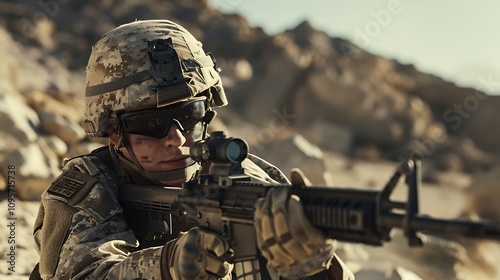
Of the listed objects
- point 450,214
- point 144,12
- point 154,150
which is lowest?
point 450,214

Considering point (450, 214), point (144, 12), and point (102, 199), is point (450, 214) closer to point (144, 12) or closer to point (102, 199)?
point (102, 199)

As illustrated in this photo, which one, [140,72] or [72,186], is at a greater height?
[140,72]

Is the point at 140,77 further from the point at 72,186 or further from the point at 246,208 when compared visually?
the point at 246,208

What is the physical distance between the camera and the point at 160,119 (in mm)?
3562

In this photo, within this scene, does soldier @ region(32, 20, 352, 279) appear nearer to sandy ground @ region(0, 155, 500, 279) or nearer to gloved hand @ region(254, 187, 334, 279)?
gloved hand @ region(254, 187, 334, 279)

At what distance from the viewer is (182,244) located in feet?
9.05

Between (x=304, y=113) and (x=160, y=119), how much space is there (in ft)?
70.3

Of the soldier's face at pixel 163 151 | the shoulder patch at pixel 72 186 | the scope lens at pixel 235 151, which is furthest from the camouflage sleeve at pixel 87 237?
the scope lens at pixel 235 151

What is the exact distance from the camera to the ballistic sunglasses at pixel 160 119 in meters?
3.56

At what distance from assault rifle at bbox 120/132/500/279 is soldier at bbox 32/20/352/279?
99 millimetres

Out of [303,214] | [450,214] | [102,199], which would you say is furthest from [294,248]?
[450,214]

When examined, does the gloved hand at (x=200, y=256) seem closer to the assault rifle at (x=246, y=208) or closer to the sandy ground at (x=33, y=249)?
the assault rifle at (x=246, y=208)

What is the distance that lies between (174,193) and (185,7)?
35185mm

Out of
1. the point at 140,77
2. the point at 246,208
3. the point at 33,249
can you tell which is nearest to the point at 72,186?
the point at 140,77
